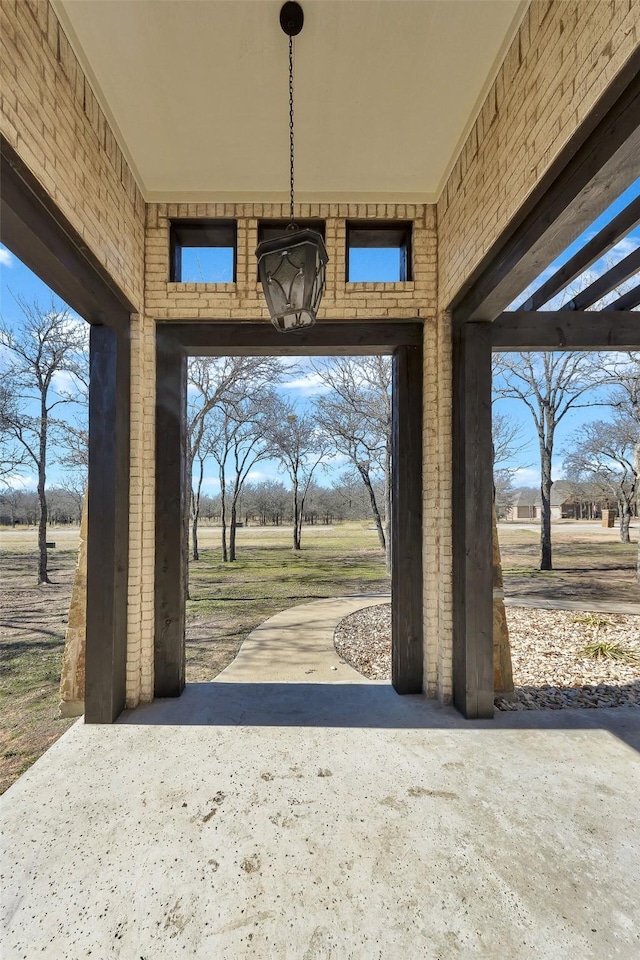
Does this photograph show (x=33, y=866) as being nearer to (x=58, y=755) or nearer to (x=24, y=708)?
(x=58, y=755)

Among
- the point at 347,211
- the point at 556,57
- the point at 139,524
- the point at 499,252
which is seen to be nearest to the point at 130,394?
the point at 139,524

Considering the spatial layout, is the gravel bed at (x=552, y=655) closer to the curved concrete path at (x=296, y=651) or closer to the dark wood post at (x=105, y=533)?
the curved concrete path at (x=296, y=651)

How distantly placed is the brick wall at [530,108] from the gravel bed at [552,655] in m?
3.14

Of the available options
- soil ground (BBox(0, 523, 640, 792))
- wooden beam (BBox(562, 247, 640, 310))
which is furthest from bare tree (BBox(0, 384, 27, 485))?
wooden beam (BBox(562, 247, 640, 310))

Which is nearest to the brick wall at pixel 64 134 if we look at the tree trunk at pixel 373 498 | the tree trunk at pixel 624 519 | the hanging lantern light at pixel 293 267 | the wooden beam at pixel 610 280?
the hanging lantern light at pixel 293 267

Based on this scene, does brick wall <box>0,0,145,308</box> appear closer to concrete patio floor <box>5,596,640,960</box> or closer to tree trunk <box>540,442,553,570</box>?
concrete patio floor <box>5,596,640,960</box>

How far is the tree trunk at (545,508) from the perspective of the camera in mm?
9617

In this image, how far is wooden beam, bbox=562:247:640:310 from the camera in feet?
8.32

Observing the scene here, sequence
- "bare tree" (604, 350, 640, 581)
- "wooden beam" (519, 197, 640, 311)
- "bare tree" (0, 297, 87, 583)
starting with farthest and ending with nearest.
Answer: "bare tree" (604, 350, 640, 581), "bare tree" (0, 297, 87, 583), "wooden beam" (519, 197, 640, 311)

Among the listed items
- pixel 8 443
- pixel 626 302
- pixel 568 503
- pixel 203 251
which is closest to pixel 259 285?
pixel 203 251

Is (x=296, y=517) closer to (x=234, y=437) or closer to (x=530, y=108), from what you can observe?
(x=234, y=437)

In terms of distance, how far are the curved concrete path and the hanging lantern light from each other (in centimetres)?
261

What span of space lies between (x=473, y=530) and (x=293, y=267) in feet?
5.83

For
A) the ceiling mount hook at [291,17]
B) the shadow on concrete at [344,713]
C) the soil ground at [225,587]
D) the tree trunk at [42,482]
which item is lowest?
the soil ground at [225,587]
